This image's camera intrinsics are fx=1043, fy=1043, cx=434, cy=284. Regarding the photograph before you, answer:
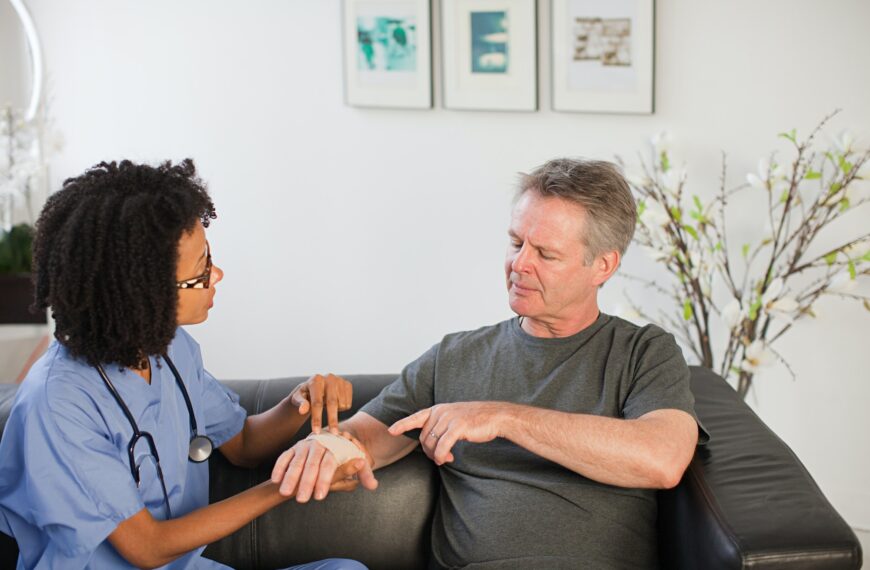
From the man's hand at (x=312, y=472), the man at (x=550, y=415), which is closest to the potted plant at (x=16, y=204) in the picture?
the man at (x=550, y=415)

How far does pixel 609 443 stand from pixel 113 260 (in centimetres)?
88

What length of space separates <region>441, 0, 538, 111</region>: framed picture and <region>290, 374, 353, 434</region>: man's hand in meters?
1.63

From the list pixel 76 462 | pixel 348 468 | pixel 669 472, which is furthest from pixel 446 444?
pixel 76 462

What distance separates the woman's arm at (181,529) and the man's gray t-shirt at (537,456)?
434 millimetres

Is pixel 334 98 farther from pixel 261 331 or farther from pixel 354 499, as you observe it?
pixel 354 499

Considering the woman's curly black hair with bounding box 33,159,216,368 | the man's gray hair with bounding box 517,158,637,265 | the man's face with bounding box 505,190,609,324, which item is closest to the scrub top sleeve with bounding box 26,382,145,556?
the woman's curly black hair with bounding box 33,159,216,368

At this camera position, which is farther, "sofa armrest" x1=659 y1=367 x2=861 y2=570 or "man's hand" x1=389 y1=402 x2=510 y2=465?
"man's hand" x1=389 y1=402 x2=510 y2=465

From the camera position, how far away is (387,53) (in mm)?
3482

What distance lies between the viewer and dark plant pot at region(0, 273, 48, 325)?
3.57 meters

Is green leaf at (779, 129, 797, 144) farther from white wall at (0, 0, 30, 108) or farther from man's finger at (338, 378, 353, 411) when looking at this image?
white wall at (0, 0, 30, 108)

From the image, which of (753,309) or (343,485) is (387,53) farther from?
(343,485)

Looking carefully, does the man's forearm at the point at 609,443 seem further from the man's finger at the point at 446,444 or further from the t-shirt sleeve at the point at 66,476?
A: the t-shirt sleeve at the point at 66,476

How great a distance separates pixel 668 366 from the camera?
6.47ft

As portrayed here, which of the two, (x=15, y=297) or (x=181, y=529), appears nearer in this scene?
(x=181, y=529)
